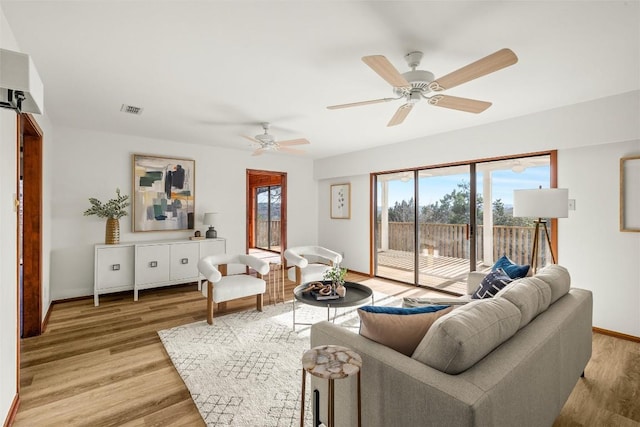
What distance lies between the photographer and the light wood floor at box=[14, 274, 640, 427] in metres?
1.93

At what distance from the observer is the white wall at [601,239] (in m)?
3.05

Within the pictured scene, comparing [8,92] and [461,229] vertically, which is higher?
[8,92]

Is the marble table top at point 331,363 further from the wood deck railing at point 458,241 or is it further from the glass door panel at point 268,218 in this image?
the glass door panel at point 268,218

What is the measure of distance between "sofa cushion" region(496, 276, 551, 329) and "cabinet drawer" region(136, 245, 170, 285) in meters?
4.35

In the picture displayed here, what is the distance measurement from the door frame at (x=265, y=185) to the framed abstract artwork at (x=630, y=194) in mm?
5036

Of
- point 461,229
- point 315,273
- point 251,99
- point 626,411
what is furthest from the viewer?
point 461,229

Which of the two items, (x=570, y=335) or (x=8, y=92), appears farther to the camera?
(x=570, y=335)

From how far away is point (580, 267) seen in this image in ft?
11.0

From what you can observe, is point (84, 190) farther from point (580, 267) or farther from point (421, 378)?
point (580, 267)

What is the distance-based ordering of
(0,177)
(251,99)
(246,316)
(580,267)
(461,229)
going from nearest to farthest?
1. (0,177)
2. (251,99)
3. (580,267)
4. (246,316)
5. (461,229)

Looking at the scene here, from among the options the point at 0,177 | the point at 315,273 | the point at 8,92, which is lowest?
the point at 315,273

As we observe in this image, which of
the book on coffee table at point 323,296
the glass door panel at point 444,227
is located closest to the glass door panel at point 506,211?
the glass door panel at point 444,227

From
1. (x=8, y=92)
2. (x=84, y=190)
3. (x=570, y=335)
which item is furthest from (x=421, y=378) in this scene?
(x=84, y=190)

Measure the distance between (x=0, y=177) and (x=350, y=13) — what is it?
2195 millimetres
